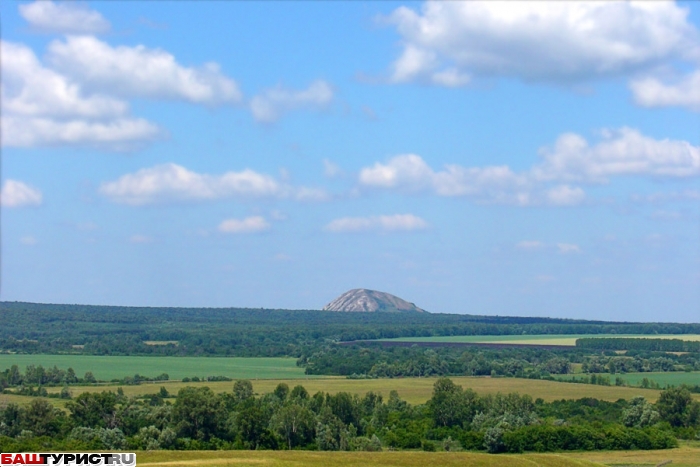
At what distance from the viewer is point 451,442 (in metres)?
119

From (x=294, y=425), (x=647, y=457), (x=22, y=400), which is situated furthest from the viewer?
(x=22, y=400)

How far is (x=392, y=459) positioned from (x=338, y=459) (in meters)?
5.09

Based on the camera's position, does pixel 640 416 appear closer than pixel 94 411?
No

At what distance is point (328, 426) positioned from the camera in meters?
117

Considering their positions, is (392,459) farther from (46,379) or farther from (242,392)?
(46,379)

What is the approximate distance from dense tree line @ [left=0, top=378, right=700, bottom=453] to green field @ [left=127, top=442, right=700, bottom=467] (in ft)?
24.0

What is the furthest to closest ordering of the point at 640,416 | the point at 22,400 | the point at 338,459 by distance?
the point at 22,400, the point at 640,416, the point at 338,459

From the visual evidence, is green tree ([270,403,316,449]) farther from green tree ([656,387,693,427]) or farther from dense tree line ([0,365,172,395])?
dense tree line ([0,365,172,395])

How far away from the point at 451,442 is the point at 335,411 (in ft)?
51.3

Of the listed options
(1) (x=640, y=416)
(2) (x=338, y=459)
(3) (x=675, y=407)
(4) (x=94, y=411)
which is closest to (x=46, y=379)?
(4) (x=94, y=411)

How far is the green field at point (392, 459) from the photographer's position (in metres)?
83.9

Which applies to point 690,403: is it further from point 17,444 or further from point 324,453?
point 17,444

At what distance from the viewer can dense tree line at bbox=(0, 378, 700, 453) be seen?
112 metres

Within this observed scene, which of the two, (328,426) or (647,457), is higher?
(328,426)
